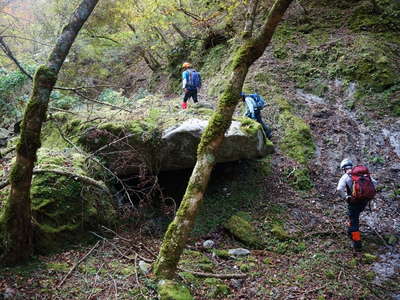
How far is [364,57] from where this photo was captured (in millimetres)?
11492

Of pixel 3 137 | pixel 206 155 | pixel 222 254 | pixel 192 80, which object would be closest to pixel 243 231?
pixel 222 254

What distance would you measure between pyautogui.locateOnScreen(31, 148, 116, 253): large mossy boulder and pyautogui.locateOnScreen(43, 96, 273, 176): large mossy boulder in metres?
1.13

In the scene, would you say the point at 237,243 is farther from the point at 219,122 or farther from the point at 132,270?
the point at 219,122

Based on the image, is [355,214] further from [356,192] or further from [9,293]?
[9,293]

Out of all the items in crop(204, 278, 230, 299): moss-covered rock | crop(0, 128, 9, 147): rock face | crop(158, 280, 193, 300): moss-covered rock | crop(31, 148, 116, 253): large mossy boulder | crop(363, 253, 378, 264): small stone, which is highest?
crop(0, 128, 9, 147): rock face

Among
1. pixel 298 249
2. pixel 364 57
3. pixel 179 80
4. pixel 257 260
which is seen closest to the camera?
pixel 257 260

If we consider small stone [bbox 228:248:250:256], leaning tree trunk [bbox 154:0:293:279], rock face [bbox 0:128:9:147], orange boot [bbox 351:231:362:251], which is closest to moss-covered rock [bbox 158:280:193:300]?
leaning tree trunk [bbox 154:0:293:279]

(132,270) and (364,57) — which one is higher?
(364,57)

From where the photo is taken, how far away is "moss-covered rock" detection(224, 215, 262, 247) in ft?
24.1

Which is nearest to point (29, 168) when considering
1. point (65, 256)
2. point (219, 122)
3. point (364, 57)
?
point (65, 256)

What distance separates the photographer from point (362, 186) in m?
6.86

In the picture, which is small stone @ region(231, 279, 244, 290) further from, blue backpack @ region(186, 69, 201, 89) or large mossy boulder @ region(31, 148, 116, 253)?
blue backpack @ region(186, 69, 201, 89)

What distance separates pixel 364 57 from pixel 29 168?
11.2 m

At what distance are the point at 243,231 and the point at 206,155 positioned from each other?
3.35 m
